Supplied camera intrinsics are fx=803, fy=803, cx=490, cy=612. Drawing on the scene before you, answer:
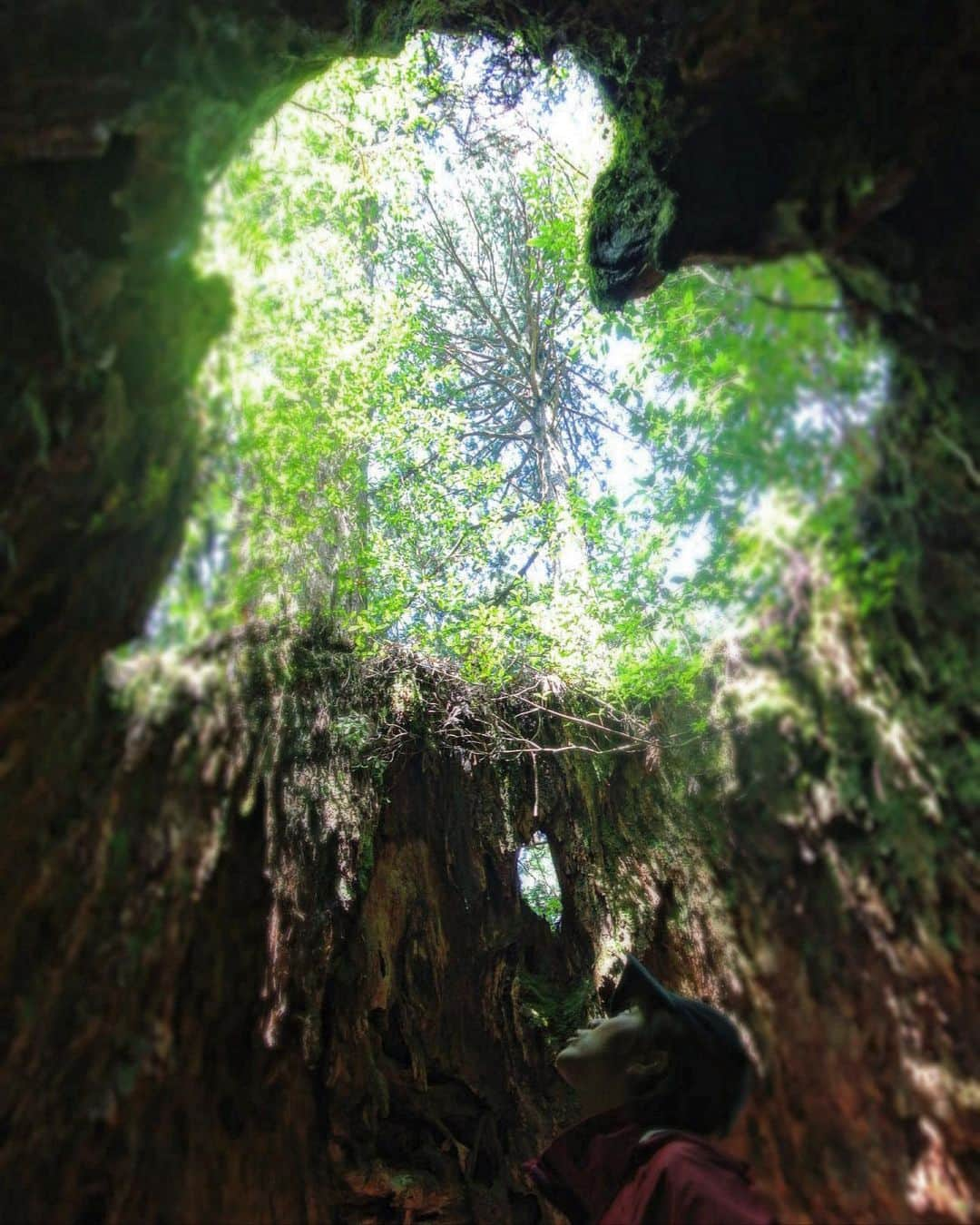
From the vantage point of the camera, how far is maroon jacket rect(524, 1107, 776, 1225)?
210cm

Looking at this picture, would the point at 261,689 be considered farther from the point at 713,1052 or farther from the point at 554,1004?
the point at 554,1004

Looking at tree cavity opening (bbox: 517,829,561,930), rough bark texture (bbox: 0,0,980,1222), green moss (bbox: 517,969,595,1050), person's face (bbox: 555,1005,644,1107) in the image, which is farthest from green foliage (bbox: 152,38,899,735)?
green moss (bbox: 517,969,595,1050)

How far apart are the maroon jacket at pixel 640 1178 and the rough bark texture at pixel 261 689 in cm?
47

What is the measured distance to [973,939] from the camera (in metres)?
1.44

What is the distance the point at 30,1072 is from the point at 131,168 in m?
2.15

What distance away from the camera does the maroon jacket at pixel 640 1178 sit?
210cm

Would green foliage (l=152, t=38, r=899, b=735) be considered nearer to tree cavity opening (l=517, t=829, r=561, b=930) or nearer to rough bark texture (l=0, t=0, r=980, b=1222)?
rough bark texture (l=0, t=0, r=980, b=1222)

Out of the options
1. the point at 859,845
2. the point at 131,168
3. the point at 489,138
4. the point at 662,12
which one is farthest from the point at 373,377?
the point at 859,845

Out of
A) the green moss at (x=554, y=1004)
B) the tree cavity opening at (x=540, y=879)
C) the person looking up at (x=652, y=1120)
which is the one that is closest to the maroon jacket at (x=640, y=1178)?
the person looking up at (x=652, y=1120)

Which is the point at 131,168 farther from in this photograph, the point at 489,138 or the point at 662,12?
the point at 489,138

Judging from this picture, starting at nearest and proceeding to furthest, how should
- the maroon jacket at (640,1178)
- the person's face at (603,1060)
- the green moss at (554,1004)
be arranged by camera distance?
the maroon jacket at (640,1178), the person's face at (603,1060), the green moss at (554,1004)

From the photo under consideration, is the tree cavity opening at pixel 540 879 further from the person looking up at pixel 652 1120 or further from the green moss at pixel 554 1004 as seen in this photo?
the person looking up at pixel 652 1120

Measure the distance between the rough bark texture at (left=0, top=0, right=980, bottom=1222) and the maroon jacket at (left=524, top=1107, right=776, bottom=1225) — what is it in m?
0.47

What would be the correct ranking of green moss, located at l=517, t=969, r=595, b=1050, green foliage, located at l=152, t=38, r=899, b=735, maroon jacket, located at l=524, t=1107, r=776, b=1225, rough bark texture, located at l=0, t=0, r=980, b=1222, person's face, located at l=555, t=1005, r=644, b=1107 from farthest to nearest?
→ green moss, located at l=517, t=969, r=595, b=1050, person's face, located at l=555, t=1005, r=644, b=1107, maroon jacket, located at l=524, t=1107, r=776, b=1225, green foliage, located at l=152, t=38, r=899, b=735, rough bark texture, located at l=0, t=0, r=980, b=1222
